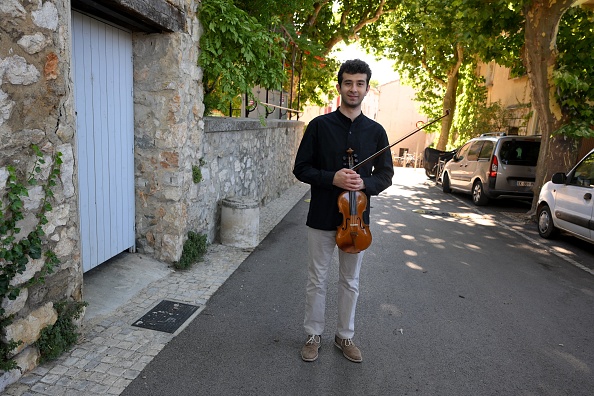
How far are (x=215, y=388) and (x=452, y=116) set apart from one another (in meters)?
20.9

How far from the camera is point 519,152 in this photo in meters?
10.9

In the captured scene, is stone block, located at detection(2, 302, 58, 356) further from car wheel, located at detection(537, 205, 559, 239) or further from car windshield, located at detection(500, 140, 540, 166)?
car windshield, located at detection(500, 140, 540, 166)

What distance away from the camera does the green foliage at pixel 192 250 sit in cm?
513

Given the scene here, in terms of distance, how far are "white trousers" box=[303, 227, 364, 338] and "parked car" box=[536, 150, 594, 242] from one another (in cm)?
511

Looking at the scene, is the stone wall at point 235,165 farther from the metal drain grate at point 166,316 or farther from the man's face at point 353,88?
the man's face at point 353,88

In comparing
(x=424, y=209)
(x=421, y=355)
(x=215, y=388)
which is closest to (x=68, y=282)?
(x=215, y=388)

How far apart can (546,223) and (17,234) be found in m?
8.20

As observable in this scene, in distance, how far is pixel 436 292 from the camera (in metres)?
4.95

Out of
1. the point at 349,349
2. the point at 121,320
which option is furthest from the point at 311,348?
the point at 121,320

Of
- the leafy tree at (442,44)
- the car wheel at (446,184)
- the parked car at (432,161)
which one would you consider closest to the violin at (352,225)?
the leafy tree at (442,44)

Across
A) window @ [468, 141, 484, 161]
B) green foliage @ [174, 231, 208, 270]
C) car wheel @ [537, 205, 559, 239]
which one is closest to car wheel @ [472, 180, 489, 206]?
window @ [468, 141, 484, 161]

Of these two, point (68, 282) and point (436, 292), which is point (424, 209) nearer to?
point (436, 292)

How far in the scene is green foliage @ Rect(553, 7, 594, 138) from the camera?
345 inches

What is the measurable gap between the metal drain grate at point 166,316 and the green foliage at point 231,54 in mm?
2664
